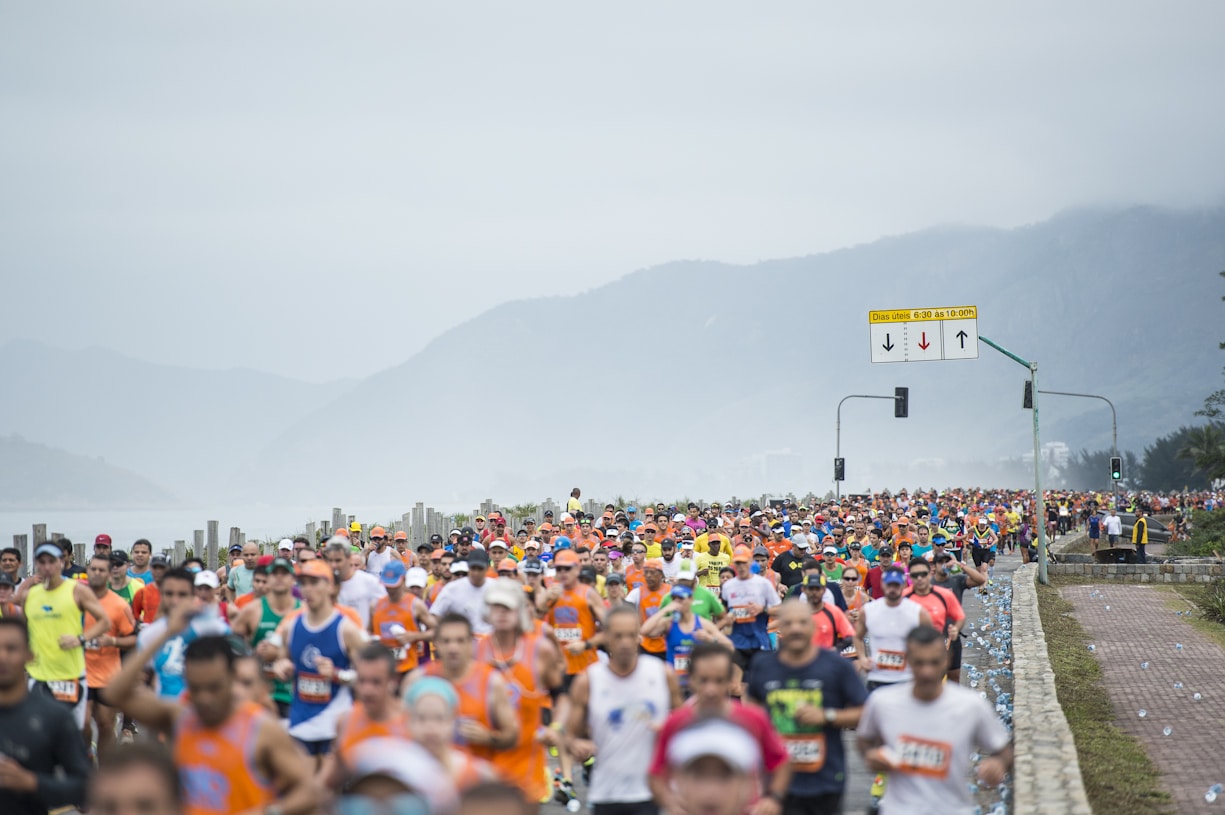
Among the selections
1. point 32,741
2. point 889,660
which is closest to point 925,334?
point 889,660

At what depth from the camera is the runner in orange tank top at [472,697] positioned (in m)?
7.12

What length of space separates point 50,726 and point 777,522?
68.1ft

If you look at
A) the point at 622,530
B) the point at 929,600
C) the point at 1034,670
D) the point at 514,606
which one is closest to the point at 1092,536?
the point at 622,530

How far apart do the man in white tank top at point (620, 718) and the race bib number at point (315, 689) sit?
1922 millimetres

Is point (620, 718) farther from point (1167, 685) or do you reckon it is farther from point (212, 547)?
point (212, 547)

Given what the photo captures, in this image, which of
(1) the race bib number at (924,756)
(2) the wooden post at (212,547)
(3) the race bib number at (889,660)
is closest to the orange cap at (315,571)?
(1) the race bib number at (924,756)

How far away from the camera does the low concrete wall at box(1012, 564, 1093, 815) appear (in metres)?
9.62

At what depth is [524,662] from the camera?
8.35 m

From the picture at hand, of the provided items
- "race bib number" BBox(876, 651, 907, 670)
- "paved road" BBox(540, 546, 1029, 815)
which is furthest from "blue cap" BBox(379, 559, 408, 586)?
"race bib number" BBox(876, 651, 907, 670)

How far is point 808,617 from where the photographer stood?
736cm

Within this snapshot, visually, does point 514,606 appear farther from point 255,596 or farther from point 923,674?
point 255,596

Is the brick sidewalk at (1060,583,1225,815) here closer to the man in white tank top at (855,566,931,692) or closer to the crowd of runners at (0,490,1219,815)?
the crowd of runners at (0,490,1219,815)

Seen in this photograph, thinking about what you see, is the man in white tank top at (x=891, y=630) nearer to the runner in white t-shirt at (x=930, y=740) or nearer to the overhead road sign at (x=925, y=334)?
the runner in white t-shirt at (x=930, y=740)

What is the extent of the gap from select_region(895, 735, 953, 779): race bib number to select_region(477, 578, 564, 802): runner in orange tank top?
1.94m
